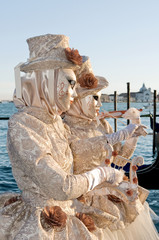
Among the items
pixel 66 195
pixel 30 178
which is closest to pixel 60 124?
pixel 30 178

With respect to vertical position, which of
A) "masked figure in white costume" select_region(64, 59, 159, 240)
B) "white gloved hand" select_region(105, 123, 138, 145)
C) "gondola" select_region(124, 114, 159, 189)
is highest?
"white gloved hand" select_region(105, 123, 138, 145)

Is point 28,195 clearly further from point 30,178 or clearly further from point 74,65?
point 74,65

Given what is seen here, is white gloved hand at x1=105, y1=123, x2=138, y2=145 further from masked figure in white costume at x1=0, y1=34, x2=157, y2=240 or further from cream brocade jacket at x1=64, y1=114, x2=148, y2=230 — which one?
masked figure in white costume at x1=0, y1=34, x2=157, y2=240

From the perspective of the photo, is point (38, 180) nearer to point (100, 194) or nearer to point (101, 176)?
point (101, 176)

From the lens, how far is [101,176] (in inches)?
71.7

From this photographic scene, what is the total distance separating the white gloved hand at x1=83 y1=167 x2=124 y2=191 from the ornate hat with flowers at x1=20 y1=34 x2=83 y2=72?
0.63 meters

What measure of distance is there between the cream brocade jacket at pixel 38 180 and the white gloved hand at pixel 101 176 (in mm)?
42

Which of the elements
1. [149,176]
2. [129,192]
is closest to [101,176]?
[129,192]

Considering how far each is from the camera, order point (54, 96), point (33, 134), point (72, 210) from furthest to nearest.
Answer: point (72, 210), point (54, 96), point (33, 134)

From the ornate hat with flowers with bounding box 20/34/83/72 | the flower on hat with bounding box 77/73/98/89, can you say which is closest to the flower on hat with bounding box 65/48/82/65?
the ornate hat with flowers with bounding box 20/34/83/72

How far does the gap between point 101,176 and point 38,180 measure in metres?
0.35

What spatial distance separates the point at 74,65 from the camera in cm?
197

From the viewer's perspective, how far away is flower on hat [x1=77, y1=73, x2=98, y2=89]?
2.86 meters

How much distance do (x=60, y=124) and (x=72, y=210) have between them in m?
0.55
